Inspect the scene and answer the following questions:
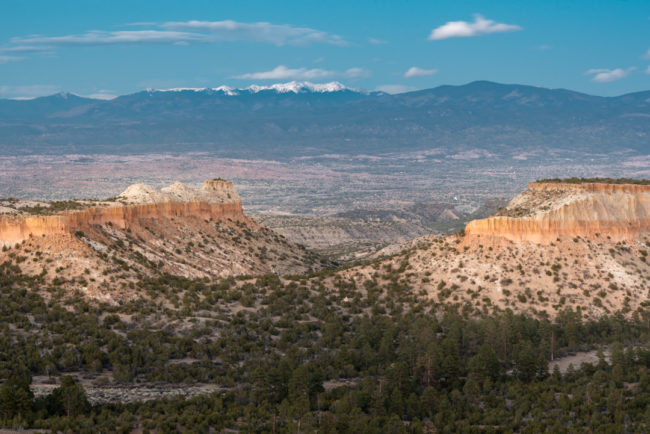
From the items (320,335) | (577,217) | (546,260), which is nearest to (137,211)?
(320,335)

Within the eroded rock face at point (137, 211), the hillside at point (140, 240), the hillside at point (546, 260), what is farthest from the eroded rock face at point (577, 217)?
the eroded rock face at point (137, 211)

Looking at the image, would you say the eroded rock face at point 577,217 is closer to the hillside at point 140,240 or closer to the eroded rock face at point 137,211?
the hillside at point 140,240

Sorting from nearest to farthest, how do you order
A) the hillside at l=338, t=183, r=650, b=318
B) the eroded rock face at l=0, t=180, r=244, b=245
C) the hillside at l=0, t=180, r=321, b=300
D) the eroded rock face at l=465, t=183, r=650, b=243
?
1. the hillside at l=338, t=183, r=650, b=318
2. the hillside at l=0, t=180, r=321, b=300
3. the eroded rock face at l=465, t=183, r=650, b=243
4. the eroded rock face at l=0, t=180, r=244, b=245

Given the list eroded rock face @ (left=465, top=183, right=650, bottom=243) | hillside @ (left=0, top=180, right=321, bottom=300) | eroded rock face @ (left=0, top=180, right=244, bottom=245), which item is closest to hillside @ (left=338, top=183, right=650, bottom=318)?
eroded rock face @ (left=465, top=183, right=650, bottom=243)

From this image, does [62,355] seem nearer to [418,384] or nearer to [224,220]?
[418,384]

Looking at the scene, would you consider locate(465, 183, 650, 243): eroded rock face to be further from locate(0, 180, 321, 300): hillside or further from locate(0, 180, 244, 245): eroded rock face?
locate(0, 180, 244, 245): eroded rock face

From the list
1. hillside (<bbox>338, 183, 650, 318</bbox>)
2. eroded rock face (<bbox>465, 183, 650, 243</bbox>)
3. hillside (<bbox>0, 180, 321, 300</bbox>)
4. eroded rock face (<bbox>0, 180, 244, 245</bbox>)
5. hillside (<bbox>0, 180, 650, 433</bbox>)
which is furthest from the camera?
eroded rock face (<bbox>0, 180, 244, 245</bbox>)
